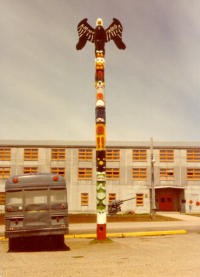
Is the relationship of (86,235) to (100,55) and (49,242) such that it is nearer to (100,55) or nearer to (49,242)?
(49,242)

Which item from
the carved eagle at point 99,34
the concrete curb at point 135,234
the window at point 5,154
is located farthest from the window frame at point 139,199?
the carved eagle at point 99,34

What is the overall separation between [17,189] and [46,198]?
3.82 feet

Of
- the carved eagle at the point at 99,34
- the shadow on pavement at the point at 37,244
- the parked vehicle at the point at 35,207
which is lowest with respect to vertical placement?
the shadow on pavement at the point at 37,244

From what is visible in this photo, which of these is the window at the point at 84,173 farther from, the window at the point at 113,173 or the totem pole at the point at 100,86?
the totem pole at the point at 100,86

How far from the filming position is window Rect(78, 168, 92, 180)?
131 feet

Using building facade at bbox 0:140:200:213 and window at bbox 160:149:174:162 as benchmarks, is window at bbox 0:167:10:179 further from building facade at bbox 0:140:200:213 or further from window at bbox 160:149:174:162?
window at bbox 160:149:174:162

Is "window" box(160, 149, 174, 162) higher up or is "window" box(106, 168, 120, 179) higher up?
"window" box(160, 149, 174, 162)

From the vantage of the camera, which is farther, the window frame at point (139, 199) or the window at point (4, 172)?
the window at point (4, 172)

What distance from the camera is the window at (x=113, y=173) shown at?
40188 millimetres

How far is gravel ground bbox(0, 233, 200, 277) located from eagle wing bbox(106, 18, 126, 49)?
9344 millimetres

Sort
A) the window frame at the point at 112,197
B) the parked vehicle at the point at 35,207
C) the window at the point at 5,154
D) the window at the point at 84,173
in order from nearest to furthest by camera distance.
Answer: the parked vehicle at the point at 35,207 → the window frame at the point at 112,197 → the window at the point at 84,173 → the window at the point at 5,154

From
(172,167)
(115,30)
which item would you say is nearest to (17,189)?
(115,30)

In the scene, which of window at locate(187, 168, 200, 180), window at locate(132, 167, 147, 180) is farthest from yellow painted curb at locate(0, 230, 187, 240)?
window at locate(187, 168, 200, 180)

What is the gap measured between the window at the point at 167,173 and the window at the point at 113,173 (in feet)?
16.8
